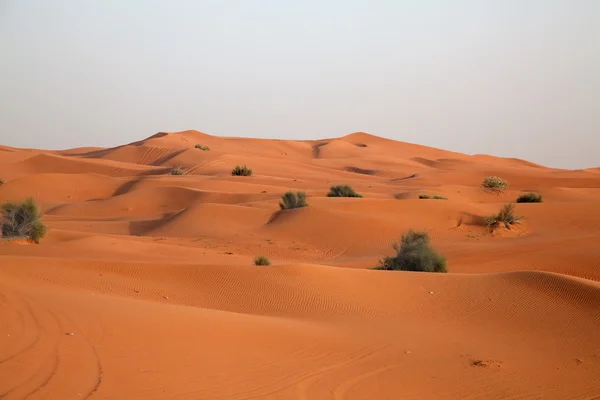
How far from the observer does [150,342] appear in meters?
7.70

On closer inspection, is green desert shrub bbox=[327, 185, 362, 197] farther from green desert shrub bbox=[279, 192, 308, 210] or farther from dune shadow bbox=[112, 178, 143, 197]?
dune shadow bbox=[112, 178, 143, 197]

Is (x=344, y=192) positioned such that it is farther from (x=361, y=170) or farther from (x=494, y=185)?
(x=361, y=170)

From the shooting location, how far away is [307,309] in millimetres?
11500

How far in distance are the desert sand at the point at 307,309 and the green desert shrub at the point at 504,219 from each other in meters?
0.42

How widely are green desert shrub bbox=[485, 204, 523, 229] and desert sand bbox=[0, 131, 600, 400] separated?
16.6 inches

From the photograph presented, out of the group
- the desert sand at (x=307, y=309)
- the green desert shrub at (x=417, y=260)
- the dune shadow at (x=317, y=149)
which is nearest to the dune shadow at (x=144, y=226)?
the desert sand at (x=307, y=309)

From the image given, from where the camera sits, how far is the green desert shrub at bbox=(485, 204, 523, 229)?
77.6 ft

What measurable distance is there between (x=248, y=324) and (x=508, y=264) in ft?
34.7

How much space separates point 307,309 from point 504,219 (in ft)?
46.0

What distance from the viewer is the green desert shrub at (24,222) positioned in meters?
19.4

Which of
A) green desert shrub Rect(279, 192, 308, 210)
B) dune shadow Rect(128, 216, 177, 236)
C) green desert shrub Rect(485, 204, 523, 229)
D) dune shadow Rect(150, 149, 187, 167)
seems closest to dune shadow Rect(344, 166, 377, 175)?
dune shadow Rect(150, 149, 187, 167)

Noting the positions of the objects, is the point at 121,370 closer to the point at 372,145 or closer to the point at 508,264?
the point at 508,264

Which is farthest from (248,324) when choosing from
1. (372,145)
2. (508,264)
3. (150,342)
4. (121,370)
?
(372,145)

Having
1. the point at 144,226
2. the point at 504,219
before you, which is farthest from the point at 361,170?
the point at 504,219
